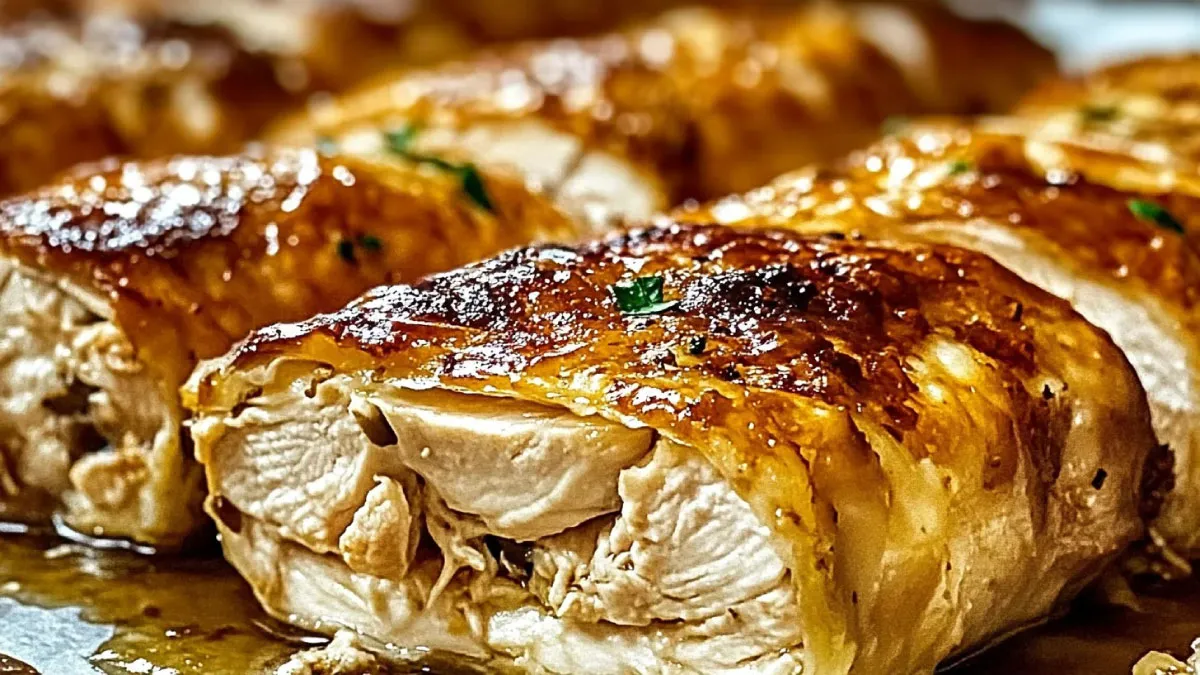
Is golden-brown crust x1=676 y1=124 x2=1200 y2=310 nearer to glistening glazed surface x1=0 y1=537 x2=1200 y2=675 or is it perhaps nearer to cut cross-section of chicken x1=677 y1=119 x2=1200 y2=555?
cut cross-section of chicken x1=677 y1=119 x2=1200 y2=555

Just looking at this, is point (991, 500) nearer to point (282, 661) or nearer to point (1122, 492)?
point (1122, 492)

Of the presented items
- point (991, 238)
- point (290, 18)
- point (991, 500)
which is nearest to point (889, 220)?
point (991, 238)

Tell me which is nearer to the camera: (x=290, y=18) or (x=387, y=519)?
(x=387, y=519)

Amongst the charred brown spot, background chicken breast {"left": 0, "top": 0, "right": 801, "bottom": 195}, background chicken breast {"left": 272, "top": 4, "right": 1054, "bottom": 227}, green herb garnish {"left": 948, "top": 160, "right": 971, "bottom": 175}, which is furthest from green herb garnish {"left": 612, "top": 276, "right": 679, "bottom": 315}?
background chicken breast {"left": 0, "top": 0, "right": 801, "bottom": 195}

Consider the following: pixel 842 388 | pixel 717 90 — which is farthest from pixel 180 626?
pixel 717 90

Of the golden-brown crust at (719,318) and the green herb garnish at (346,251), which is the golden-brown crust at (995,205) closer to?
the golden-brown crust at (719,318)

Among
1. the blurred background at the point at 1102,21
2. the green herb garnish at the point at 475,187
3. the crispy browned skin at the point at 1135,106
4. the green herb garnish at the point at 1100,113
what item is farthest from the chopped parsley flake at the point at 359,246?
the blurred background at the point at 1102,21

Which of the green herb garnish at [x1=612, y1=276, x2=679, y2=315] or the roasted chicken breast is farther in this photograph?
the roasted chicken breast
